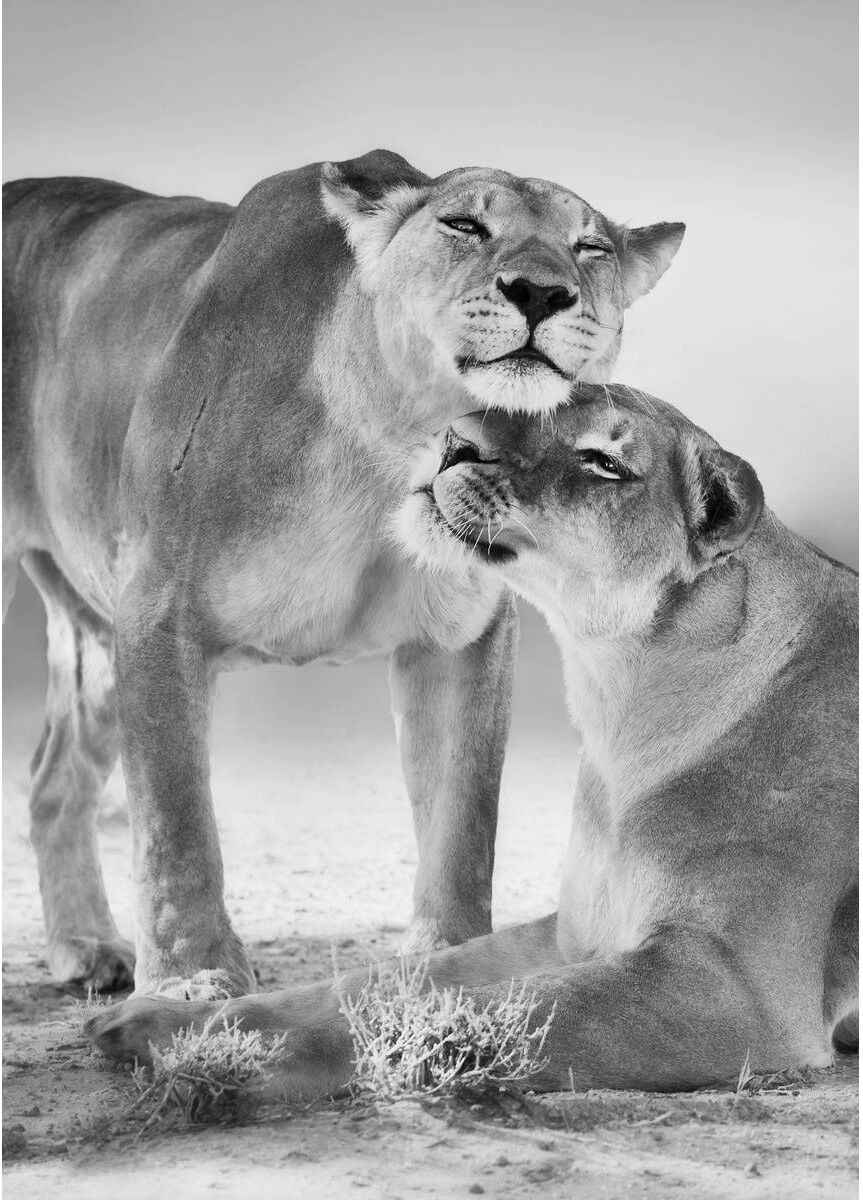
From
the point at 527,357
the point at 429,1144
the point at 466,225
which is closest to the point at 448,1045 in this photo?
the point at 429,1144

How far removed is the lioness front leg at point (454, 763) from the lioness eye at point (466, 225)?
1046 millimetres

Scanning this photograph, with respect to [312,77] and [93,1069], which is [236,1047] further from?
[312,77]

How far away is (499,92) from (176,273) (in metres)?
1.08

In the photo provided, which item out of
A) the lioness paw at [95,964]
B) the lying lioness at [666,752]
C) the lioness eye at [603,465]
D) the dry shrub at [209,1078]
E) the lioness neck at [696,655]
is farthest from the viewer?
the lioness paw at [95,964]

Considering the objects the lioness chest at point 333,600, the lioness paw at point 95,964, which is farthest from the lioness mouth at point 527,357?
the lioness paw at point 95,964

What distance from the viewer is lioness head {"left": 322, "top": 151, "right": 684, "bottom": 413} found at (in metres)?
3.83

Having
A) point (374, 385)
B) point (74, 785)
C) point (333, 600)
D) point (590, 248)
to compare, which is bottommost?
point (74, 785)

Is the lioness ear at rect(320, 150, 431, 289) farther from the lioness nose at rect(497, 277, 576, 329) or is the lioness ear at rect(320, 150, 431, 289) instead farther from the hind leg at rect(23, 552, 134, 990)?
the hind leg at rect(23, 552, 134, 990)

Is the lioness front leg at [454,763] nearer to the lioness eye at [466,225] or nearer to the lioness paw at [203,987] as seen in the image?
the lioness paw at [203,987]

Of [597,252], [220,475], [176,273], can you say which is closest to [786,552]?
[597,252]

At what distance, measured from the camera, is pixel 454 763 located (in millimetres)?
4715

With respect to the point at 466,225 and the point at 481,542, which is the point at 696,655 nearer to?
the point at 481,542

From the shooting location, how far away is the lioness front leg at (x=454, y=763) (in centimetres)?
463

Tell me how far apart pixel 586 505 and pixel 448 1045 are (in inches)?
42.3
